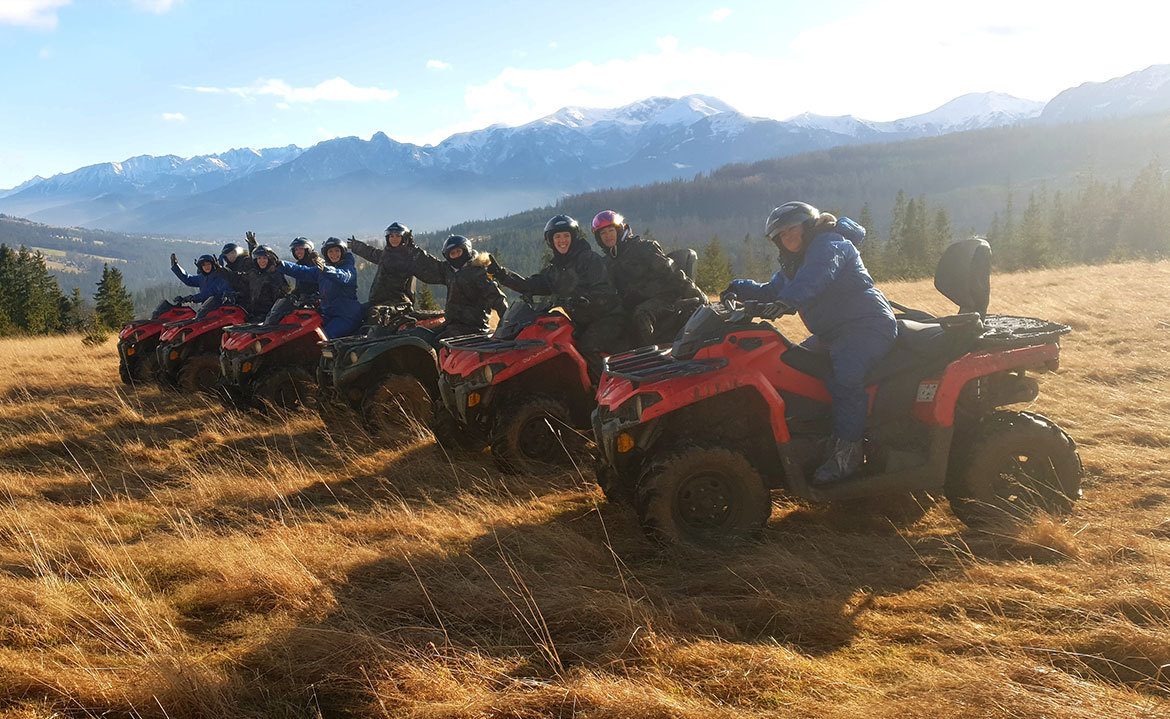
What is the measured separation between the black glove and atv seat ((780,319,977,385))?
0.42 metres

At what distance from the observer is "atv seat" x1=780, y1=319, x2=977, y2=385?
5.42m

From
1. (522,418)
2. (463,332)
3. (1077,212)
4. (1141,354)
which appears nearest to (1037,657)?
(522,418)

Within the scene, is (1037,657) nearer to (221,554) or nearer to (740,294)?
(740,294)

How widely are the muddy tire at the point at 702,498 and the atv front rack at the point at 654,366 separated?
567 millimetres

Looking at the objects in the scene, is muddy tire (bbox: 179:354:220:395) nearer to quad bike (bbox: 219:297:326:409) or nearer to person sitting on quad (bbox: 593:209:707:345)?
A: quad bike (bbox: 219:297:326:409)

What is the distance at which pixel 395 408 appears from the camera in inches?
364

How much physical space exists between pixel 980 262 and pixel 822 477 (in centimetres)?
232

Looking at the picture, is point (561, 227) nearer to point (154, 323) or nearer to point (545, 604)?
point (545, 604)

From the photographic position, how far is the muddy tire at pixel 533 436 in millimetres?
7359

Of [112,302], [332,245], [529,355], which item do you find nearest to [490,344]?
[529,355]

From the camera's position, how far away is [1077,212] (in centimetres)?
8038

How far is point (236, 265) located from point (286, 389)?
604cm

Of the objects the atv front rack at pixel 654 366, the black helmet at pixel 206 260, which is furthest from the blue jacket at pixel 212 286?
the atv front rack at pixel 654 366

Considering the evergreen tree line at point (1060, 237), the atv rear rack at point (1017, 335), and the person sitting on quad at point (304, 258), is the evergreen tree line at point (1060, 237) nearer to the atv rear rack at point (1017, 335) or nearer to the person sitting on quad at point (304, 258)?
the person sitting on quad at point (304, 258)
